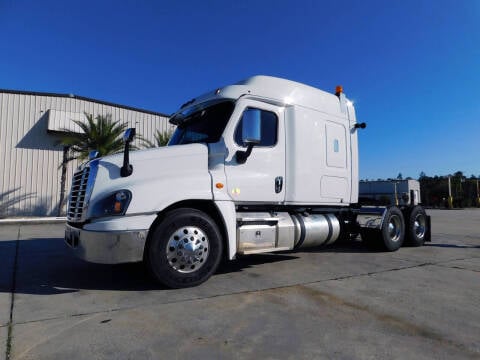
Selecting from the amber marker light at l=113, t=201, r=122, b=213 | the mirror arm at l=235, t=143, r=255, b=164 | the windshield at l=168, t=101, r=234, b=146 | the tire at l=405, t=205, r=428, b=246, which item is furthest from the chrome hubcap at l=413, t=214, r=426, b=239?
the amber marker light at l=113, t=201, r=122, b=213

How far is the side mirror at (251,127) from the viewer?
4918mm

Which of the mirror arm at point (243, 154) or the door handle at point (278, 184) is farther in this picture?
the door handle at point (278, 184)

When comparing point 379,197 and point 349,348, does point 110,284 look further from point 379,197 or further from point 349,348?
point 379,197

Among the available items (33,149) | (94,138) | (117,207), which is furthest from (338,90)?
(33,149)

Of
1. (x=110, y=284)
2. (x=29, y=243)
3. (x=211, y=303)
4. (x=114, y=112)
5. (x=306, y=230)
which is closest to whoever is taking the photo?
(x=211, y=303)

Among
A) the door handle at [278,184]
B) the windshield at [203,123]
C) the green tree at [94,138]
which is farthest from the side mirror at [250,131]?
the green tree at [94,138]

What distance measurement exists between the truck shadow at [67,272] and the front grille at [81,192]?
85 cm

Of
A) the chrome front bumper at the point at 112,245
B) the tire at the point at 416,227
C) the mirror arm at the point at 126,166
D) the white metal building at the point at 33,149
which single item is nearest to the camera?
the chrome front bumper at the point at 112,245

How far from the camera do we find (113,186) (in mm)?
4086

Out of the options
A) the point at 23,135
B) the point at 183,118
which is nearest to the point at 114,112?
the point at 23,135

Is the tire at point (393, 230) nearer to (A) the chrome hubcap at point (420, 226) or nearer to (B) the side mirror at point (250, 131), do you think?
(A) the chrome hubcap at point (420, 226)

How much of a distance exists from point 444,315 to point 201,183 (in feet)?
10.0

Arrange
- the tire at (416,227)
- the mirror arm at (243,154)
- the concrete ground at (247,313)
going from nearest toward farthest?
the concrete ground at (247,313) → the mirror arm at (243,154) → the tire at (416,227)

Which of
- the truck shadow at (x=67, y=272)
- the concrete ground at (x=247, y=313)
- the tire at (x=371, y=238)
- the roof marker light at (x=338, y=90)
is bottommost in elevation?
the concrete ground at (x=247, y=313)
